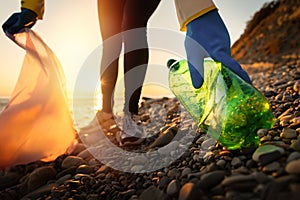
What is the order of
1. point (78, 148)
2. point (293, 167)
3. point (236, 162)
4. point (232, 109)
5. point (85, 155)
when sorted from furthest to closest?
point (78, 148) → point (85, 155) → point (232, 109) → point (236, 162) → point (293, 167)

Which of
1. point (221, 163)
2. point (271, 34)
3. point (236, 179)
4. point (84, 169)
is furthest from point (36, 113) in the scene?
point (271, 34)

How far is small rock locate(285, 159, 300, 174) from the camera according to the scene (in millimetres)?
917

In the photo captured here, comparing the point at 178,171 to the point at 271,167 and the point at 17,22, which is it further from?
the point at 17,22

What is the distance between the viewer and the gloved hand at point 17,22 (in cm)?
181

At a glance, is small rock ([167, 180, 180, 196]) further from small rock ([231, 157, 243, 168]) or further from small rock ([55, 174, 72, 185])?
small rock ([55, 174, 72, 185])

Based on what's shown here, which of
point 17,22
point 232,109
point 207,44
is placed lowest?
point 232,109

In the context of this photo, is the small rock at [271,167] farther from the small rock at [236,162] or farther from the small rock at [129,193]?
the small rock at [129,193]

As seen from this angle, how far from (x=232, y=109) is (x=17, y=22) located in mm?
1336

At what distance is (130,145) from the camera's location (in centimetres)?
194

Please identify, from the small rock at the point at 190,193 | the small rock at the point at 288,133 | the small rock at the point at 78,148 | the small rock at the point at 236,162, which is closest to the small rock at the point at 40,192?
the small rock at the point at 78,148

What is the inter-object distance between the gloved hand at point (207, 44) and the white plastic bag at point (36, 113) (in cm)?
88

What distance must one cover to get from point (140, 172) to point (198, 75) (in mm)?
560

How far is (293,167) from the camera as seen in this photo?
93 cm

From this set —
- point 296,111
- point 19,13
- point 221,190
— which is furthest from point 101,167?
point 296,111
